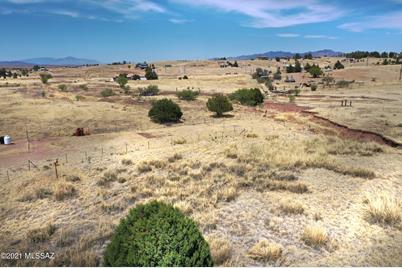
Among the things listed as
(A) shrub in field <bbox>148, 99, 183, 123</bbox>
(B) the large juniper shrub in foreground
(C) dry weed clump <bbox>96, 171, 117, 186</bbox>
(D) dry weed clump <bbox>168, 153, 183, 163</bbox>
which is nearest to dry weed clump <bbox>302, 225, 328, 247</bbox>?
(B) the large juniper shrub in foreground

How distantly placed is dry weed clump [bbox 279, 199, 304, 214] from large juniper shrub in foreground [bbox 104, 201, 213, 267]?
471cm

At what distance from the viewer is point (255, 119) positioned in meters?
33.1

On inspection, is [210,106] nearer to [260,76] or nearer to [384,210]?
[384,210]

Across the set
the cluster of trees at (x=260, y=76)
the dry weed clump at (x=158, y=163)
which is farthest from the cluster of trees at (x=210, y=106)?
the cluster of trees at (x=260, y=76)

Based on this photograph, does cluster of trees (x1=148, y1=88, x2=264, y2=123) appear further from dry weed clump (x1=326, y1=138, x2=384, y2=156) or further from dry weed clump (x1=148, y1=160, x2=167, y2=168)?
dry weed clump (x1=326, y1=138, x2=384, y2=156)

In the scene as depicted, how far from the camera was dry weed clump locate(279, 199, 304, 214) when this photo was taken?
10914 mm

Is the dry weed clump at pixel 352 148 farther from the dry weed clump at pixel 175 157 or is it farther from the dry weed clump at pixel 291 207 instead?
the dry weed clump at pixel 291 207

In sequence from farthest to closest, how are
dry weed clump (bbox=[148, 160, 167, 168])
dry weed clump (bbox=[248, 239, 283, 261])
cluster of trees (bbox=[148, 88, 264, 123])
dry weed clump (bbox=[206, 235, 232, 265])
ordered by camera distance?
1. cluster of trees (bbox=[148, 88, 264, 123])
2. dry weed clump (bbox=[148, 160, 167, 168])
3. dry weed clump (bbox=[248, 239, 283, 261])
4. dry weed clump (bbox=[206, 235, 232, 265])

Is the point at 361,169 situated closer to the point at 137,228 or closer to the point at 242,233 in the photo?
the point at 242,233

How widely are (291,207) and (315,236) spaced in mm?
2061

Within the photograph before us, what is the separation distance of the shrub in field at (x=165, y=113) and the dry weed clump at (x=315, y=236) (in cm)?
2362

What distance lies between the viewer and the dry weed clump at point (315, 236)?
29.2 feet

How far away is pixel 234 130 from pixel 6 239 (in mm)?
19201

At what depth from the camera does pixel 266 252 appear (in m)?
8.38
